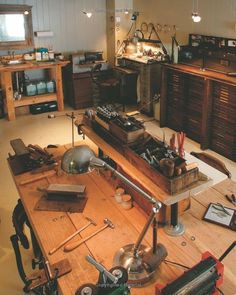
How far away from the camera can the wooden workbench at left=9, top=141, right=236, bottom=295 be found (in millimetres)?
1769

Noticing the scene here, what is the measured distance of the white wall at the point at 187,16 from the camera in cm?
502

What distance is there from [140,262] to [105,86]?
5220mm

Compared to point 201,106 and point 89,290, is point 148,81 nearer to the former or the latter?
point 201,106

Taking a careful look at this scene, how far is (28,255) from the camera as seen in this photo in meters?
3.06

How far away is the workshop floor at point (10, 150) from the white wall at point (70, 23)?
161cm

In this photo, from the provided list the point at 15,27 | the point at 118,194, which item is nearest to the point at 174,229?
the point at 118,194

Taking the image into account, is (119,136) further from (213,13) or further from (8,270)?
(213,13)

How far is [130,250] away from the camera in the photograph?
6.20ft

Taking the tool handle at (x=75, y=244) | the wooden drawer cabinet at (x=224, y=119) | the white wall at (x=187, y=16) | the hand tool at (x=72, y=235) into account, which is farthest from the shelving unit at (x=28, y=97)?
the tool handle at (x=75, y=244)

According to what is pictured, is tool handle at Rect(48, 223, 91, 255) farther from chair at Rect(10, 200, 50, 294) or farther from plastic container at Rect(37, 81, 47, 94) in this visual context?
plastic container at Rect(37, 81, 47, 94)

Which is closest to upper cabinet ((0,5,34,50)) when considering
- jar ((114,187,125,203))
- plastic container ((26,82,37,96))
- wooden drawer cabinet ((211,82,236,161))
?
plastic container ((26,82,37,96))

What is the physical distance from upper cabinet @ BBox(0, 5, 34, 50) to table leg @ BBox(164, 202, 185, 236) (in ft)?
18.3

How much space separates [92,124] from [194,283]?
1.70m

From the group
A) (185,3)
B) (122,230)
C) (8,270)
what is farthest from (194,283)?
(185,3)
